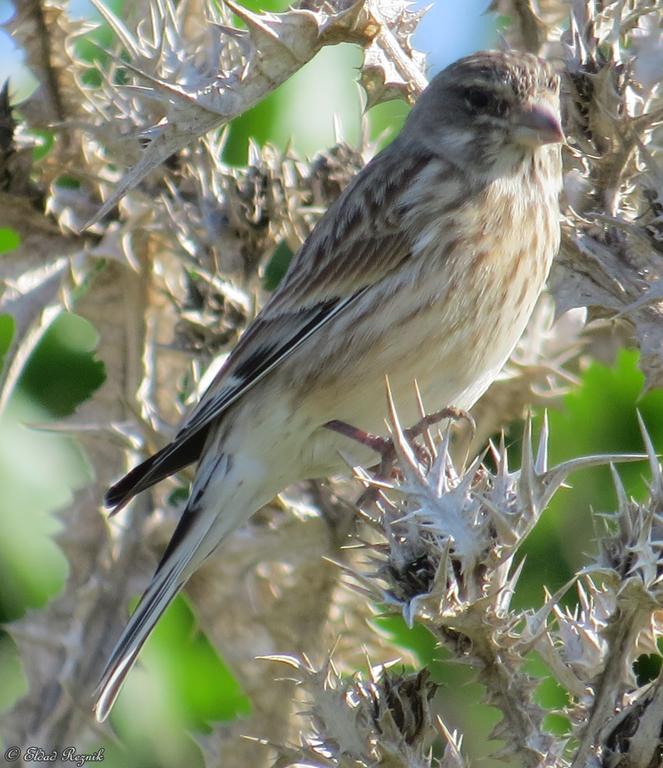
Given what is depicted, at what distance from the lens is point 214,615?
3.11 meters

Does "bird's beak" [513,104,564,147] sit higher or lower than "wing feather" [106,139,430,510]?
higher

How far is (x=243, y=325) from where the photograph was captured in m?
3.08

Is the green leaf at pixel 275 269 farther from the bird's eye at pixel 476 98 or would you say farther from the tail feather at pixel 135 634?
the tail feather at pixel 135 634

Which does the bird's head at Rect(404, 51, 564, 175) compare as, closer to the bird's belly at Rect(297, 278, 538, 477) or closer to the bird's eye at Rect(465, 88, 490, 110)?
the bird's eye at Rect(465, 88, 490, 110)

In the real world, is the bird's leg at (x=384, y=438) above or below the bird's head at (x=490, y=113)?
below

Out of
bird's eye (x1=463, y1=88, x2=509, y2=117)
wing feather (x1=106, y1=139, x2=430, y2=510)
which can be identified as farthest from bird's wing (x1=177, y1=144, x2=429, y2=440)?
bird's eye (x1=463, y1=88, x2=509, y2=117)

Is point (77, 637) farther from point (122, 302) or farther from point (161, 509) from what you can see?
point (122, 302)

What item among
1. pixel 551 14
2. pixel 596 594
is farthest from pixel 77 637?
pixel 551 14

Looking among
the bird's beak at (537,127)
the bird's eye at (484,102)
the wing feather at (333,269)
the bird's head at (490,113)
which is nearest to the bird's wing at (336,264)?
the wing feather at (333,269)

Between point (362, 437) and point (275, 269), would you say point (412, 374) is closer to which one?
point (362, 437)

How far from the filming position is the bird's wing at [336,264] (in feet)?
11.5

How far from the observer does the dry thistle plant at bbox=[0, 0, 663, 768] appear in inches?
75.7

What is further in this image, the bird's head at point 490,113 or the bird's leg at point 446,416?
the bird's head at point 490,113

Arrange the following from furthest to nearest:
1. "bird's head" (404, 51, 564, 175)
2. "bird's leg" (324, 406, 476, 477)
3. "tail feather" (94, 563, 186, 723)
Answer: "bird's head" (404, 51, 564, 175) < "bird's leg" (324, 406, 476, 477) < "tail feather" (94, 563, 186, 723)
